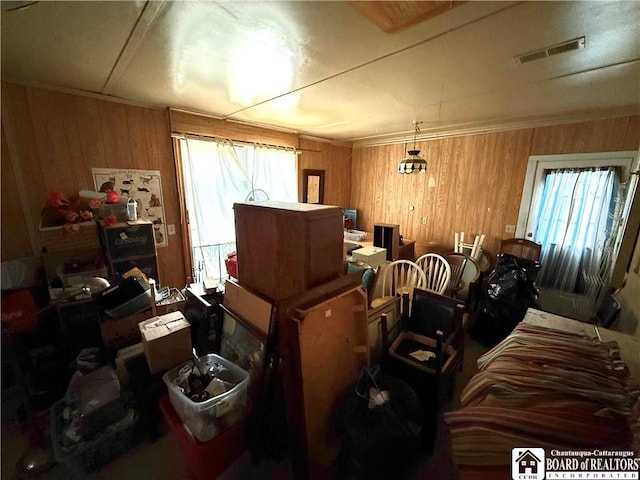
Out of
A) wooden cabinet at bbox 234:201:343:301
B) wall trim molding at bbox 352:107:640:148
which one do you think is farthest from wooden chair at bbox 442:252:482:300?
wooden cabinet at bbox 234:201:343:301

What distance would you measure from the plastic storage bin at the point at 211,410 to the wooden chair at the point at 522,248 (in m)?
3.35

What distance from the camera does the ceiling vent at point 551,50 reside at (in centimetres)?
129

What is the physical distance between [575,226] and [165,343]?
4.11m

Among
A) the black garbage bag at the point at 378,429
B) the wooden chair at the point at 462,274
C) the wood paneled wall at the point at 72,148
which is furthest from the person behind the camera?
the wooden chair at the point at 462,274

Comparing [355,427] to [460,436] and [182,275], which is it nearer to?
[460,436]

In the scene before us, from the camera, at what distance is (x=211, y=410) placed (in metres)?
1.16

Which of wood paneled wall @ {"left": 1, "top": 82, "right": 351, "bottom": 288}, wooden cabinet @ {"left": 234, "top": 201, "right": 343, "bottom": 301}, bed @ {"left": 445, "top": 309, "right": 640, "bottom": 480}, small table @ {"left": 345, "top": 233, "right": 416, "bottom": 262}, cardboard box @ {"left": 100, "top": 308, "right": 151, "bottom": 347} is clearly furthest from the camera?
small table @ {"left": 345, "top": 233, "right": 416, "bottom": 262}

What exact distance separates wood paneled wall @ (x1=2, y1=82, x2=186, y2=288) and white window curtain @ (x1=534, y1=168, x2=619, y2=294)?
444cm

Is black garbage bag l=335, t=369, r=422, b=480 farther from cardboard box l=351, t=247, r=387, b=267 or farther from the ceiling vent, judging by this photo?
the ceiling vent

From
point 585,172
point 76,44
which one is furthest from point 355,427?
point 585,172

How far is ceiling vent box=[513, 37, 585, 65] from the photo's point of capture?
1288 millimetres

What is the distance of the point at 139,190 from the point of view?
8.21 ft

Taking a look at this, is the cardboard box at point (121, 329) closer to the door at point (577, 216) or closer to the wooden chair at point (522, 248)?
the wooden chair at point (522, 248)

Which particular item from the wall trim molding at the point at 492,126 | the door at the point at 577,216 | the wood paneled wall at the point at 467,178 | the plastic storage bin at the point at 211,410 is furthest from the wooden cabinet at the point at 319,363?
the wall trim molding at the point at 492,126
